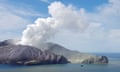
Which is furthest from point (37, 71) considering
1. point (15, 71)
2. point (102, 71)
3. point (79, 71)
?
point (102, 71)

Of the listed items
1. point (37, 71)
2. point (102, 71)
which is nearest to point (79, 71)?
point (102, 71)

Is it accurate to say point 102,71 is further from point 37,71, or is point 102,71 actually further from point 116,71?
point 37,71

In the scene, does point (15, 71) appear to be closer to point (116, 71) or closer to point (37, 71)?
point (37, 71)

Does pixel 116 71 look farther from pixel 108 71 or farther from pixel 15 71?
pixel 15 71

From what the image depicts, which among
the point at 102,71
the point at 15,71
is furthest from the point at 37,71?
the point at 102,71

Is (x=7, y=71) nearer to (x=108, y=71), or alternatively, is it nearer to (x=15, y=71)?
(x=15, y=71)

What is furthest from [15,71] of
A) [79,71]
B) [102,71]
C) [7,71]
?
[102,71]
